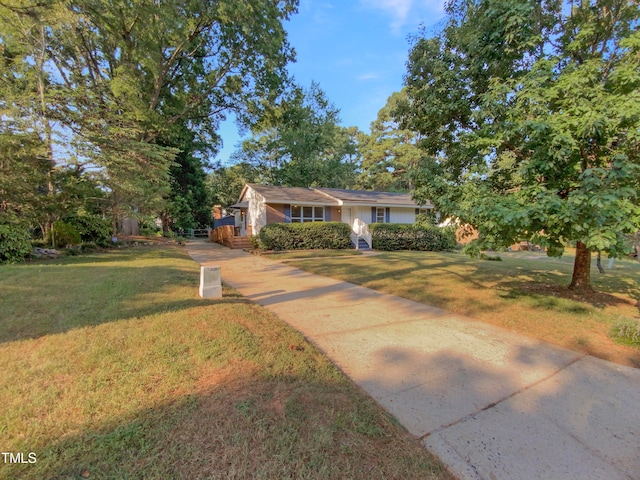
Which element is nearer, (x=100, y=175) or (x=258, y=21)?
(x=100, y=175)

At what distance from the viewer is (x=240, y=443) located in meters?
1.91

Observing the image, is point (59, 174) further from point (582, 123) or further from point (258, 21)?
point (582, 123)

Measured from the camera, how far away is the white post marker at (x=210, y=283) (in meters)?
5.20

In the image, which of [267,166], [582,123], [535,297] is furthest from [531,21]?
[267,166]

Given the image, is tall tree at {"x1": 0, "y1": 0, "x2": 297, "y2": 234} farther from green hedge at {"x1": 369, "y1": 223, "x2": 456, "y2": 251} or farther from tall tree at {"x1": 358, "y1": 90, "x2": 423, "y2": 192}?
tall tree at {"x1": 358, "y1": 90, "x2": 423, "y2": 192}

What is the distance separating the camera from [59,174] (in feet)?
32.8

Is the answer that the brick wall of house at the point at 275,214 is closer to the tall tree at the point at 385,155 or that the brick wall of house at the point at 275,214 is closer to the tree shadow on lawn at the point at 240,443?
the tree shadow on lawn at the point at 240,443

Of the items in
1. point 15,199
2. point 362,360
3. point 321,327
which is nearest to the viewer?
point 362,360

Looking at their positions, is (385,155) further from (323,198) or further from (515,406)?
(515,406)

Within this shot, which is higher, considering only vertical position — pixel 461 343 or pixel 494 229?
pixel 494 229

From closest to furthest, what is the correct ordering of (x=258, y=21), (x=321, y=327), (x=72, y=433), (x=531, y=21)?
1. (x=72, y=433)
2. (x=321, y=327)
3. (x=531, y=21)
4. (x=258, y=21)

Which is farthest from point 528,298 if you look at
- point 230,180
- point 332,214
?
point 230,180

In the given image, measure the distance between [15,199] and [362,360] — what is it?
12.0 meters

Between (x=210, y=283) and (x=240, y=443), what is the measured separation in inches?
145
